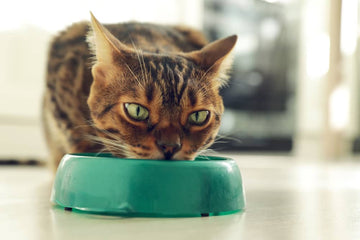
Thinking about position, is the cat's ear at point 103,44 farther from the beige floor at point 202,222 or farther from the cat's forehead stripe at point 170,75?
the beige floor at point 202,222

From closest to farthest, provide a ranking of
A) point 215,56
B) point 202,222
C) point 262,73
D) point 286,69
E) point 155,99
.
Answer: point 202,222, point 155,99, point 215,56, point 262,73, point 286,69

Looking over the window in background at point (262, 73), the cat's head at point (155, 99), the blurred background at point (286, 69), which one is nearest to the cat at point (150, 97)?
the cat's head at point (155, 99)

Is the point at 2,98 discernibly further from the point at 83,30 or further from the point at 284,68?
the point at 284,68

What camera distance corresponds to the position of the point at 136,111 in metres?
1.01

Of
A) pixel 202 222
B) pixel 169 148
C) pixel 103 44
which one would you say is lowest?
pixel 202 222

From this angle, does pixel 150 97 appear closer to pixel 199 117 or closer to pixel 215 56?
pixel 199 117

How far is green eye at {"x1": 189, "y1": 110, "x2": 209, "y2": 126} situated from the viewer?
3.43 ft

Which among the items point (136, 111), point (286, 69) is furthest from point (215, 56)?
point (286, 69)

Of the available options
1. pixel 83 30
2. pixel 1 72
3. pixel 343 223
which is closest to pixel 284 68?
pixel 1 72

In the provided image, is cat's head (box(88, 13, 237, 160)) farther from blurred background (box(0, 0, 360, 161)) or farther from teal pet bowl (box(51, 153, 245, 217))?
blurred background (box(0, 0, 360, 161))

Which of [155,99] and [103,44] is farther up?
[103,44]

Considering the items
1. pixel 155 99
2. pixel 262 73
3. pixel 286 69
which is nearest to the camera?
pixel 155 99

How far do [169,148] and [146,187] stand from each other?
11 cm

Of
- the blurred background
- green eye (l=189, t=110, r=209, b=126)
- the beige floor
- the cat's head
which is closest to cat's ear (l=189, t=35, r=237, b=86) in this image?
the cat's head
